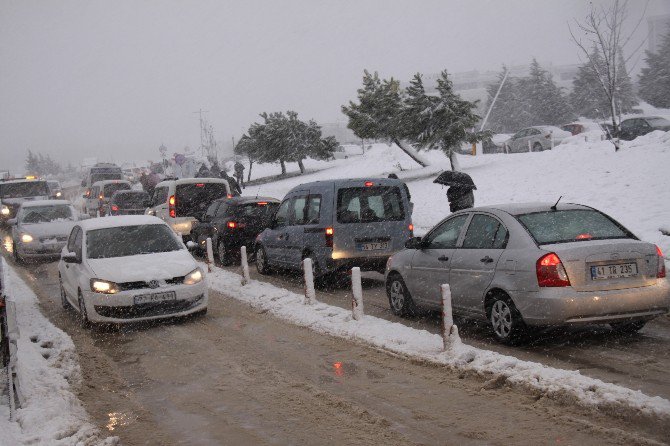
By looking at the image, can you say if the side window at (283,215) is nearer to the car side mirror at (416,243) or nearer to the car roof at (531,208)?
the car side mirror at (416,243)

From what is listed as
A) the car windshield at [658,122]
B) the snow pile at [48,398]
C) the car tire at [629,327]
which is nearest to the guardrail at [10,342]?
the snow pile at [48,398]

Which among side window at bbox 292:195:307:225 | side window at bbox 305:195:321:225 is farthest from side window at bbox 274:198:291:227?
side window at bbox 305:195:321:225

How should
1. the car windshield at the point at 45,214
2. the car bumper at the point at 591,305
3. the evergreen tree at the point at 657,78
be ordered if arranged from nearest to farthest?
1. the car bumper at the point at 591,305
2. the car windshield at the point at 45,214
3. the evergreen tree at the point at 657,78

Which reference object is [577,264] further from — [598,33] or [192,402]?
[598,33]

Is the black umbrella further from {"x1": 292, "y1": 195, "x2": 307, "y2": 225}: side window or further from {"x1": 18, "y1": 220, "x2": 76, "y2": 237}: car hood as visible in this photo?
{"x1": 18, "y1": 220, "x2": 76, "y2": 237}: car hood

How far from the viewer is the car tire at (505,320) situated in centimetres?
686

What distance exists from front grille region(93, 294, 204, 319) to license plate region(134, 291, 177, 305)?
4cm

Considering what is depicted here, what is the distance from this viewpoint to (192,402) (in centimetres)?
586

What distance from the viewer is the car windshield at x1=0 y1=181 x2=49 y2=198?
28.3m

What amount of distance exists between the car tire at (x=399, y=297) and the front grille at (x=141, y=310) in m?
3.13

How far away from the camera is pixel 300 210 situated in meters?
12.3

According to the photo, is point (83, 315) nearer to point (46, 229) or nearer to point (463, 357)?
point (463, 357)

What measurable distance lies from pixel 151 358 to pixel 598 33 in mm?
20103

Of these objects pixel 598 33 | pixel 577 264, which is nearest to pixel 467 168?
pixel 598 33
